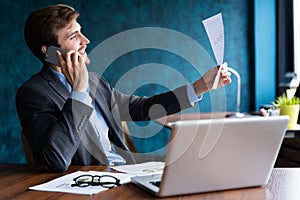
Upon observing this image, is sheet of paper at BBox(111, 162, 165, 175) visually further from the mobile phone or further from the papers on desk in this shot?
the mobile phone

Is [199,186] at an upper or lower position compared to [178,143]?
lower

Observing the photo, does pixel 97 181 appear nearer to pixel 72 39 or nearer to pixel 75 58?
pixel 75 58

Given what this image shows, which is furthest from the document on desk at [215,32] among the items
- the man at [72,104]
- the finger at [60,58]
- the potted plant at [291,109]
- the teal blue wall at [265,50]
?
the teal blue wall at [265,50]

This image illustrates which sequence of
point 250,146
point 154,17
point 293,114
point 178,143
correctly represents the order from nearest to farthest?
point 178,143
point 250,146
point 293,114
point 154,17

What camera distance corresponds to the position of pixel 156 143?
4.31m

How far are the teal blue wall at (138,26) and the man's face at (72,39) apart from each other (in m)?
2.15

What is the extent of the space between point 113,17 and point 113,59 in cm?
37

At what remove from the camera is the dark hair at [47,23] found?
2053 mm

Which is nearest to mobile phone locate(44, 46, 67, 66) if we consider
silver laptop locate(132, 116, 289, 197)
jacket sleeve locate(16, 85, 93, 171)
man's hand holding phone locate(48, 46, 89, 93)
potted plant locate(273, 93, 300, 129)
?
man's hand holding phone locate(48, 46, 89, 93)

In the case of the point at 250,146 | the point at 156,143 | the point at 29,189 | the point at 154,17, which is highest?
the point at 154,17

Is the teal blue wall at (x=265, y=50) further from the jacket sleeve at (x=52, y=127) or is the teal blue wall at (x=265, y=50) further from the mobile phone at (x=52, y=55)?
the jacket sleeve at (x=52, y=127)

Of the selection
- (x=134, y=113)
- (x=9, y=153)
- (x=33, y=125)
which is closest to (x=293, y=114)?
(x=134, y=113)

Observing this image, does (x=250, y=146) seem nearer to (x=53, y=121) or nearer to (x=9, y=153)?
(x=53, y=121)

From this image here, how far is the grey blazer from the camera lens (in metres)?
1.71
